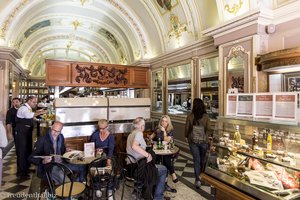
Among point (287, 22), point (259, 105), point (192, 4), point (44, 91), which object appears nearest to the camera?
point (259, 105)

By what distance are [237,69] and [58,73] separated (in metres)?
3.74

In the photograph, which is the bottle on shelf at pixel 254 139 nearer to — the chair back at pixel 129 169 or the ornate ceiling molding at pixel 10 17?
the chair back at pixel 129 169

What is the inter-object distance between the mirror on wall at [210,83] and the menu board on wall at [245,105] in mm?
2511

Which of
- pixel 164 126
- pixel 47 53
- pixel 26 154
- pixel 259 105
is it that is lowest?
pixel 26 154

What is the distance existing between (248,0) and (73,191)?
13.6 ft

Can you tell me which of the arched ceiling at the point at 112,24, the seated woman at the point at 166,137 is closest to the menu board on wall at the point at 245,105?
the seated woman at the point at 166,137

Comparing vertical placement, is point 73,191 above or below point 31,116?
below

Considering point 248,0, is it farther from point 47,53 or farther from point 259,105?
point 47,53

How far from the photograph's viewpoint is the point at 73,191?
255 cm

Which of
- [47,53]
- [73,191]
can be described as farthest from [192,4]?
[47,53]

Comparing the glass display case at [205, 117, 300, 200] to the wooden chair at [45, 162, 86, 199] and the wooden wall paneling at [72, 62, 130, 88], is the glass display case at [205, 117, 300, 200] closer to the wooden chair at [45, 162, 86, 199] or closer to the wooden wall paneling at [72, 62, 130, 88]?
the wooden chair at [45, 162, 86, 199]

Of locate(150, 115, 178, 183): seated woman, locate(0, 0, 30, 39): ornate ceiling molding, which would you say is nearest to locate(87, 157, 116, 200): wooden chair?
locate(150, 115, 178, 183): seated woman

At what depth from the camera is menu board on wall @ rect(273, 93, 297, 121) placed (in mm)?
1972

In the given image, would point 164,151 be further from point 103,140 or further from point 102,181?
point 102,181
